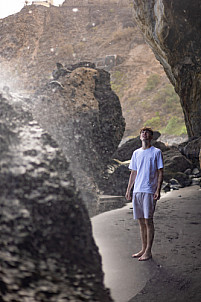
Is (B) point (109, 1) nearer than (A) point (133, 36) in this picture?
No

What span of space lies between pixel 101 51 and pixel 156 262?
126 feet

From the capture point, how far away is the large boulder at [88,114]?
16.9 ft

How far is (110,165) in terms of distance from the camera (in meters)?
5.81

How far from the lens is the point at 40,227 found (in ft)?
2.83

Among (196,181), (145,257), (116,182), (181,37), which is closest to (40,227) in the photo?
(145,257)

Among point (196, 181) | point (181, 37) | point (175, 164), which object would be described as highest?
point (181, 37)

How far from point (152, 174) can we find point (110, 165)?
4.05 metres

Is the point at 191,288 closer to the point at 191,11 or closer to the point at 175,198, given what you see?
the point at 175,198

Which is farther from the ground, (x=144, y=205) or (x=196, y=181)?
(x=144, y=205)

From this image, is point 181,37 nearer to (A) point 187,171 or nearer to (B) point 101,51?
(A) point 187,171

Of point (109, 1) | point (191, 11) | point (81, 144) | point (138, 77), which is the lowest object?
point (81, 144)

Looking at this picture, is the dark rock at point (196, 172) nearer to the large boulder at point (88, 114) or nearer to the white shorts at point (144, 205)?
the large boulder at point (88, 114)

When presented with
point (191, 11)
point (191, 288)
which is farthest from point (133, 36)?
point (191, 288)

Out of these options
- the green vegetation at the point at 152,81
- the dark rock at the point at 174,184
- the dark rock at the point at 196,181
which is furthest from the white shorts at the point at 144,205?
the green vegetation at the point at 152,81
